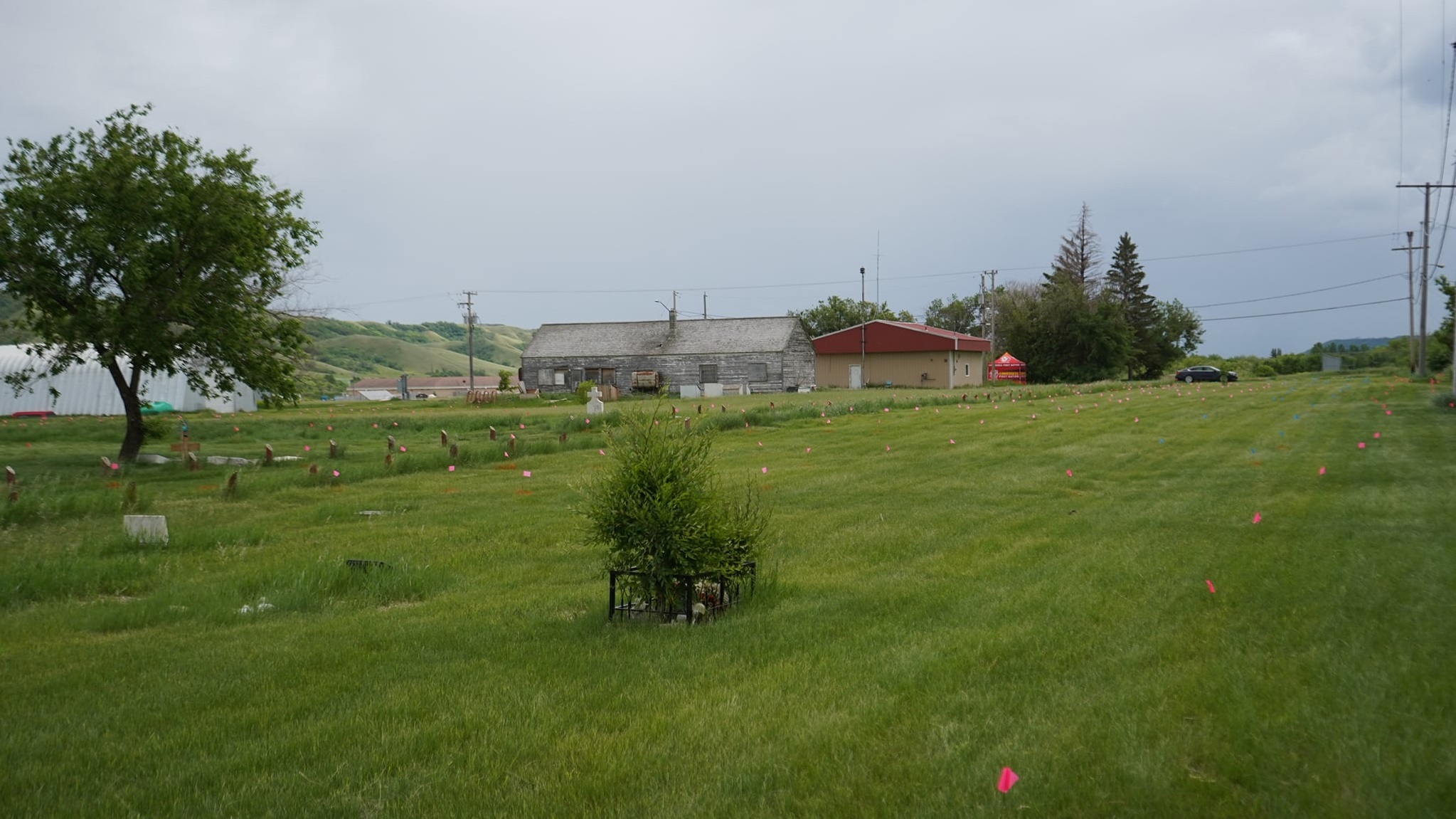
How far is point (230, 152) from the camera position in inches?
851

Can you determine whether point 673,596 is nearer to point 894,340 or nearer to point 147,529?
point 147,529

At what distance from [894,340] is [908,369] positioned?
6.77 ft

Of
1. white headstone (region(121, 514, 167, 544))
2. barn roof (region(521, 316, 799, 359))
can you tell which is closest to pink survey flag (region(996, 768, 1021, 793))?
white headstone (region(121, 514, 167, 544))

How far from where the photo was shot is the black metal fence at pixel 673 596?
285 inches

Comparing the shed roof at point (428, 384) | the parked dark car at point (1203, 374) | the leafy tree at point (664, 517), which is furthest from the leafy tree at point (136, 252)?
the shed roof at point (428, 384)

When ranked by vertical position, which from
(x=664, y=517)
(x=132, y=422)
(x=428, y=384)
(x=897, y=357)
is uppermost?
(x=897, y=357)

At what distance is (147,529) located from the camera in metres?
11.0

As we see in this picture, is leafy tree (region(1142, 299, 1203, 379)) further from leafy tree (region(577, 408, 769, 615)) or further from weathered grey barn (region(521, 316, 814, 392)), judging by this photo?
leafy tree (region(577, 408, 769, 615))

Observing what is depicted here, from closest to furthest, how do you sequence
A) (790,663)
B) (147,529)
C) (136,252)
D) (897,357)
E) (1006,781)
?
A: (1006,781) < (790,663) < (147,529) < (136,252) < (897,357)

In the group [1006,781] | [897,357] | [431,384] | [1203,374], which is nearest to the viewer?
[1006,781]

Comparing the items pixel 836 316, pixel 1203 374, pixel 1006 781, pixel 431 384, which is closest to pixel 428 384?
pixel 431 384

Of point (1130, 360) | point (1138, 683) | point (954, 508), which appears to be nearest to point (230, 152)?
point (954, 508)

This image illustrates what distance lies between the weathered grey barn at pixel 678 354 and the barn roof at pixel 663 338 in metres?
0.05

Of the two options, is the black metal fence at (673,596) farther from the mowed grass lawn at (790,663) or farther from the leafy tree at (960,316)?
the leafy tree at (960,316)
